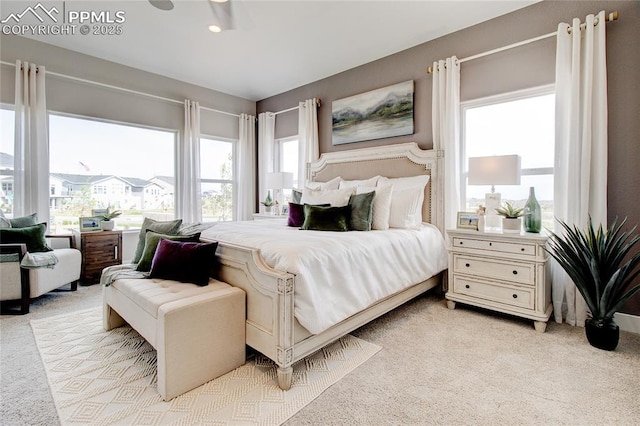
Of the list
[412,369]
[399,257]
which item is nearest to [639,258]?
[399,257]

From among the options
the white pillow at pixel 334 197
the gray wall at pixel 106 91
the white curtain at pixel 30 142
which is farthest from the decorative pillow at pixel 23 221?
the white pillow at pixel 334 197

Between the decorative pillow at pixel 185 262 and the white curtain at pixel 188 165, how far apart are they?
112 inches

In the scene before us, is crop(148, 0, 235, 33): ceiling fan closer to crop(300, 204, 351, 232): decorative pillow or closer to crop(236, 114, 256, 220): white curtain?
crop(300, 204, 351, 232): decorative pillow

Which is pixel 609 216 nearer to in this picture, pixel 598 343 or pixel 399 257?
pixel 598 343


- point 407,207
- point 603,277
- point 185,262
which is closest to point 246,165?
point 407,207

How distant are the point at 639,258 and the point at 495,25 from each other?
2.44 metres

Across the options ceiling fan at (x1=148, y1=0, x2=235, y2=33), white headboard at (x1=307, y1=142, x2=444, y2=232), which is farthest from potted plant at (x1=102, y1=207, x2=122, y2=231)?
white headboard at (x1=307, y1=142, x2=444, y2=232)

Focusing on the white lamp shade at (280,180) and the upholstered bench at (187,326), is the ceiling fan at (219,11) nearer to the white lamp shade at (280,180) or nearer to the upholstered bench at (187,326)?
the white lamp shade at (280,180)

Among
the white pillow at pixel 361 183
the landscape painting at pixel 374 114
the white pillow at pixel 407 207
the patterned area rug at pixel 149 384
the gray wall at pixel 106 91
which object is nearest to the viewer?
the patterned area rug at pixel 149 384

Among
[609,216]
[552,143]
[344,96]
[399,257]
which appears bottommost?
[399,257]

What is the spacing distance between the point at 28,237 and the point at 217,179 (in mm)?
2729

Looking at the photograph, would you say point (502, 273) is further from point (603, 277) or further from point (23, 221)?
point (23, 221)

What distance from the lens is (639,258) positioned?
6.89ft

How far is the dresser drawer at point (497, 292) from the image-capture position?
2508 mm
